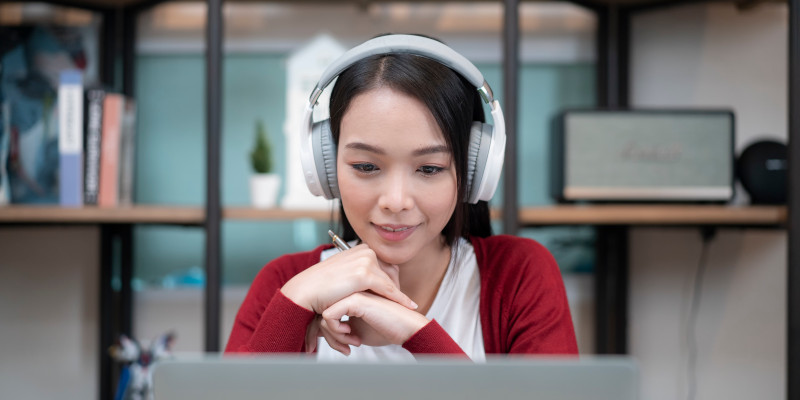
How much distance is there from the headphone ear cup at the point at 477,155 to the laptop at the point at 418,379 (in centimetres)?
48

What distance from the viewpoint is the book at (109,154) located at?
1596mm

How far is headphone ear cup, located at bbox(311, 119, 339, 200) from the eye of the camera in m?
0.91

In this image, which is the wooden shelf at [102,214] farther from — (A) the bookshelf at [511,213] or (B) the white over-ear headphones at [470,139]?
(B) the white over-ear headphones at [470,139]

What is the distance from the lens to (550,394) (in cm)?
43

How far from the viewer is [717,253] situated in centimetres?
191

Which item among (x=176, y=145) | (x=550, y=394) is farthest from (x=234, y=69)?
(x=550, y=394)

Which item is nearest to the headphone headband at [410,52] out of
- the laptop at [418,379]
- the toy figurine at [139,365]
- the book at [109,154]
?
the laptop at [418,379]

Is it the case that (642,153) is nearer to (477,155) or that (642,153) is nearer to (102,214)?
(477,155)

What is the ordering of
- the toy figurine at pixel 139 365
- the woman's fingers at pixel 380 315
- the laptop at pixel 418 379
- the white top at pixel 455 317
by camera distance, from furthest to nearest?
the toy figurine at pixel 139 365 → the white top at pixel 455 317 → the woman's fingers at pixel 380 315 → the laptop at pixel 418 379

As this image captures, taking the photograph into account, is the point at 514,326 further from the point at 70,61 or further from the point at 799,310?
the point at 70,61

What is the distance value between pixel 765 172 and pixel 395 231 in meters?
1.13

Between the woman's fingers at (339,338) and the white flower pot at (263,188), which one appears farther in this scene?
the white flower pot at (263,188)

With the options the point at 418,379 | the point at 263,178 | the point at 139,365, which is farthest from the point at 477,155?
the point at 139,365

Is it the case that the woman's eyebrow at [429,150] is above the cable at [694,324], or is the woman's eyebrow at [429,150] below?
above
